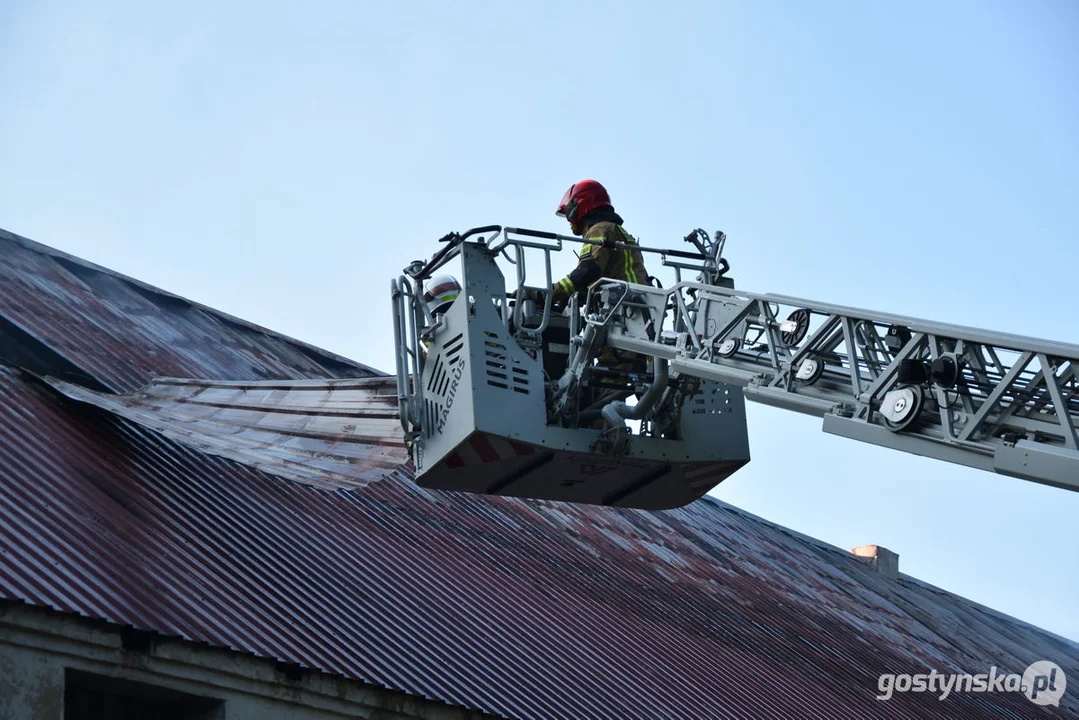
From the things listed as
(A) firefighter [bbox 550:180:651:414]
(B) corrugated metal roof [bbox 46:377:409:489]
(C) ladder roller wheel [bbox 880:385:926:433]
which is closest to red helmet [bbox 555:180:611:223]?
(A) firefighter [bbox 550:180:651:414]

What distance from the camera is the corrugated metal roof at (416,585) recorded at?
1169 cm

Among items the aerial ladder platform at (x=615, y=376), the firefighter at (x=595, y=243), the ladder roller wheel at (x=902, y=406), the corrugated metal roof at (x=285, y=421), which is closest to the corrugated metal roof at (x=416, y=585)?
the corrugated metal roof at (x=285, y=421)

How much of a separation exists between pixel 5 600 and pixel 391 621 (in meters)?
4.51

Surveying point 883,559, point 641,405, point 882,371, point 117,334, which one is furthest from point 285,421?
point 883,559

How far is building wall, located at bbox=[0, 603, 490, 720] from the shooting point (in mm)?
9922

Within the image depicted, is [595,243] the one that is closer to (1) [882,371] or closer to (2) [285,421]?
(1) [882,371]

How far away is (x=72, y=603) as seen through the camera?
10.4m

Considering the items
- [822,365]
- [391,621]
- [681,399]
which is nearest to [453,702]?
[391,621]

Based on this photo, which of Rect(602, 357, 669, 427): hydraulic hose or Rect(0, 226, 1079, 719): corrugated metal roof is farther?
Rect(0, 226, 1079, 719): corrugated metal roof

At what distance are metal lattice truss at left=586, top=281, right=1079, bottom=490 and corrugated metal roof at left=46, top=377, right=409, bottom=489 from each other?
3.59m

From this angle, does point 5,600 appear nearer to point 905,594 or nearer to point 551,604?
point 551,604

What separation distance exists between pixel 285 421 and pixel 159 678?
5.63 metres

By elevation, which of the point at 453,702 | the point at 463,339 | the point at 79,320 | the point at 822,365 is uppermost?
the point at 79,320

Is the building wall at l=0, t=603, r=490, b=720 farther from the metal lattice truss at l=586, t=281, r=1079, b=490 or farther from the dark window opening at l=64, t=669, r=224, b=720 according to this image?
the metal lattice truss at l=586, t=281, r=1079, b=490
